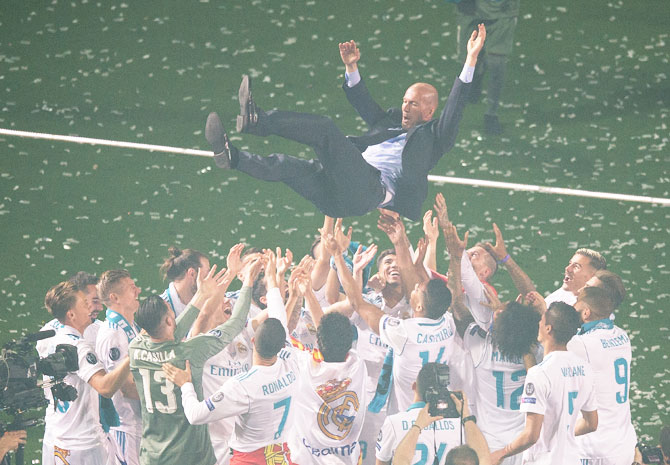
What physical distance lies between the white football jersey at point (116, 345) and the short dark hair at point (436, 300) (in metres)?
1.58

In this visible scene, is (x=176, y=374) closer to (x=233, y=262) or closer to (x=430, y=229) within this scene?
(x=233, y=262)

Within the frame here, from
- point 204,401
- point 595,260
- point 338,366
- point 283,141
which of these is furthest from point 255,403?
point 283,141

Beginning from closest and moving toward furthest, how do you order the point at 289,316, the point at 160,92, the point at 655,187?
the point at 289,316 < the point at 655,187 < the point at 160,92

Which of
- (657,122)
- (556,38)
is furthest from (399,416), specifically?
(556,38)

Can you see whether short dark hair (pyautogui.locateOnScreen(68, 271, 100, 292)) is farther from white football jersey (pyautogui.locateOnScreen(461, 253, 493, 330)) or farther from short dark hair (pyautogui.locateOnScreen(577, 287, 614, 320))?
short dark hair (pyautogui.locateOnScreen(577, 287, 614, 320))

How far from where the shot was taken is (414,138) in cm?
630

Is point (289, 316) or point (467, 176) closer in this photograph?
point (289, 316)

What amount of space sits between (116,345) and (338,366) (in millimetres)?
1208

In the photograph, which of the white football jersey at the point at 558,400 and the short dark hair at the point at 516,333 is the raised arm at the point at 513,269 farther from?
the white football jersey at the point at 558,400

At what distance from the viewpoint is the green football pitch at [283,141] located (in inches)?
323

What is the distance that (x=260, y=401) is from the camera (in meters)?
5.88

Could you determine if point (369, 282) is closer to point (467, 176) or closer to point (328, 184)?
point (328, 184)

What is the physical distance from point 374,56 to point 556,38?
5.09 ft

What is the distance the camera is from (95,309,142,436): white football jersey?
20.7ft
